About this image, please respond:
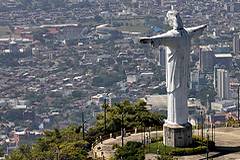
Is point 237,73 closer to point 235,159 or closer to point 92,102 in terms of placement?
point 92,102

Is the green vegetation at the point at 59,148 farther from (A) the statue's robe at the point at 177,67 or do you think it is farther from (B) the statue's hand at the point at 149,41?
(B) the statue's hand at the point at 149,41

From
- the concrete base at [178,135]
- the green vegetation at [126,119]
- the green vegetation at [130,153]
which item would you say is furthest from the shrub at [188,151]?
the green vegetation at [126,119]

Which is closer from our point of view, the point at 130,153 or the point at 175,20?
the point at 130,153

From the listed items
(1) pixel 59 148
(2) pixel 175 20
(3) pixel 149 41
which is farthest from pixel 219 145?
(1) pixel 59 148

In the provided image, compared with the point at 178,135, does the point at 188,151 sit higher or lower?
lower

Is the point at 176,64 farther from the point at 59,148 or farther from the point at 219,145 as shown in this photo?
the point at 59,148

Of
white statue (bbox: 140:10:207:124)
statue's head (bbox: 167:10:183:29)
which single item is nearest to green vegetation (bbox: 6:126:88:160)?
white statue (bbox: 140:10:207:124)
